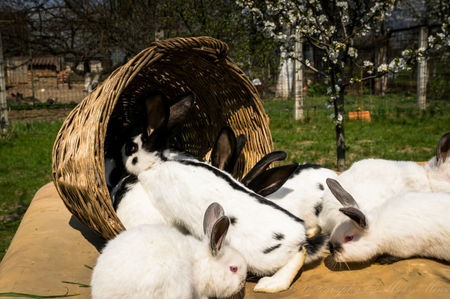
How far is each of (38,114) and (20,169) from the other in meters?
5.67

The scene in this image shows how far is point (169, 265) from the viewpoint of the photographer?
1821 mm

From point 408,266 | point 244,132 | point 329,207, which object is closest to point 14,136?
point 244,132

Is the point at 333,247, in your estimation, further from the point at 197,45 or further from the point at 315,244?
the point at 197,45

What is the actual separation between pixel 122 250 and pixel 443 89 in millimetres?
10241

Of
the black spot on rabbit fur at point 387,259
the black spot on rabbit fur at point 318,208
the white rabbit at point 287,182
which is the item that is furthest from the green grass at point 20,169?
the black spot on rabbit fur at point 387,259

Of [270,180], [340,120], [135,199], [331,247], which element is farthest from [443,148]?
[135,199]

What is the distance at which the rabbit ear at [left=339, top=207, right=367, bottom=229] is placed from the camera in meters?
2.22

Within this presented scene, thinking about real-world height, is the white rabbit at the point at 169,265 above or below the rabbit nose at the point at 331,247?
above

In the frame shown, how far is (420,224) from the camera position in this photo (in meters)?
2.26

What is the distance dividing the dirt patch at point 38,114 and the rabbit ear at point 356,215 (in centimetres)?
929

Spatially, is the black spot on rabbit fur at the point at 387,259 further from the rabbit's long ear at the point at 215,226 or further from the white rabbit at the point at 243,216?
the rabbit's long ear at the point at 215,226

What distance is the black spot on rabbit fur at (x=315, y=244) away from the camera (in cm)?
229

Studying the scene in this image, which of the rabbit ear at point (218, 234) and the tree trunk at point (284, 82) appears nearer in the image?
the rabbit ear at point (218, 234)

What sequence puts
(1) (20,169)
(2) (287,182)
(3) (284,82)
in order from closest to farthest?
(2) (287,182)
(1) (20,169)
(3) (284,82)
